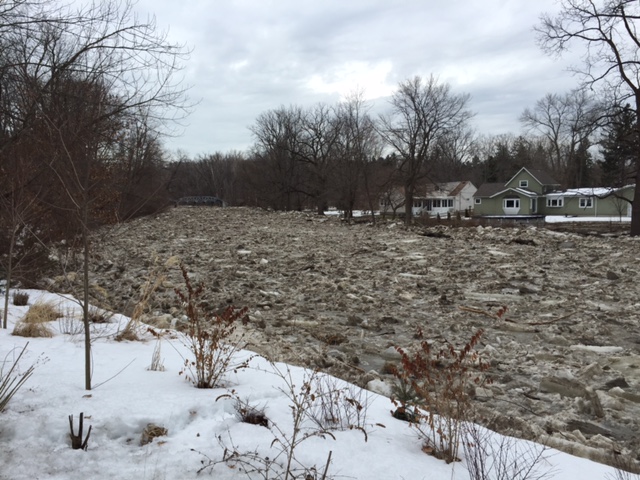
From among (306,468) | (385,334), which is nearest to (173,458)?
(306,468)

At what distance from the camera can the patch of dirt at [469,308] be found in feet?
13.6

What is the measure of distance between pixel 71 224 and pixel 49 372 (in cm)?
500

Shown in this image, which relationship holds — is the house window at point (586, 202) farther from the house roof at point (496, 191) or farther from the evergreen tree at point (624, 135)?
the evergreen tree at point (624, 135)

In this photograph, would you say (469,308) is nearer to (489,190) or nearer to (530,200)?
(530,200)

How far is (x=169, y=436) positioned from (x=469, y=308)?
18.6 ft

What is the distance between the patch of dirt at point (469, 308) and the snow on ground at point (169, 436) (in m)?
1.11

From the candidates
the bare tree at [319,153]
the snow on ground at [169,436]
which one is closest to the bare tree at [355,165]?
the bare tree at [319,153]

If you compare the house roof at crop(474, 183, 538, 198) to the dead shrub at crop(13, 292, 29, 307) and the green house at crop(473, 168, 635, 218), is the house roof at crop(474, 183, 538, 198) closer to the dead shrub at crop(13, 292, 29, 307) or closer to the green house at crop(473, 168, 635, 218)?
the green house at crop(473, 168, 635, 218)

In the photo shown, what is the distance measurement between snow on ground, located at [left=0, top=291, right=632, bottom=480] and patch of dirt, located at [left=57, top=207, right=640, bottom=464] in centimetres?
111

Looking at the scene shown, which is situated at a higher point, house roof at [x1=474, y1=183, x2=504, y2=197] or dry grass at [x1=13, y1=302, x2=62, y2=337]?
house roof at [x1=474, y1=183, x2=504, y2=197]

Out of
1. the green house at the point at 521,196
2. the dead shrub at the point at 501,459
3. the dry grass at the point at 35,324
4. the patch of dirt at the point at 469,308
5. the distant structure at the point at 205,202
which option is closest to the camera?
the dead shrub at the point at 501,459

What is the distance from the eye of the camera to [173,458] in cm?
251

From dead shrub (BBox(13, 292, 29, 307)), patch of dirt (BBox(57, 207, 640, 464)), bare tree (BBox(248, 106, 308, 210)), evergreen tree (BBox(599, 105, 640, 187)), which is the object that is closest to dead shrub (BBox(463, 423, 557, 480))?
patch of dirt (BBox(57, 207, 640, 464))

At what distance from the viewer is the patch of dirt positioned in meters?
4.13
